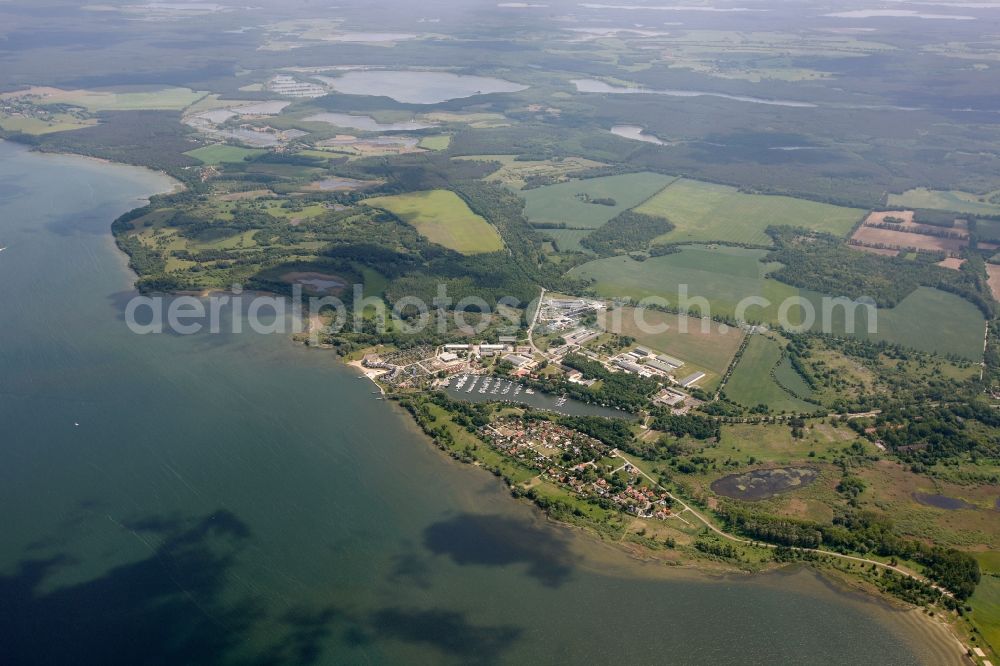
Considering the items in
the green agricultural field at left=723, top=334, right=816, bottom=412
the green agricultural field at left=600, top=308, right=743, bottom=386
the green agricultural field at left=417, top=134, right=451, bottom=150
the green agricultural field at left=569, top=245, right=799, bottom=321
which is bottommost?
the green agricultural field at left=723, top=334, right=816, bottom=412

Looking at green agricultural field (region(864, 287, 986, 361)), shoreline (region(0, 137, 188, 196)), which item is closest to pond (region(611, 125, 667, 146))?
green agricultural field (region(864, 287, 986, 361))

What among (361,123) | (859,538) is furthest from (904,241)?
(361,123)

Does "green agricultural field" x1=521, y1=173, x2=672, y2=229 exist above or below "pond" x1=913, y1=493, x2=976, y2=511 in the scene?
above

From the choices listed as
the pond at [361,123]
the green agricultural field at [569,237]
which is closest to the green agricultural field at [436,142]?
the pond at [361,123]

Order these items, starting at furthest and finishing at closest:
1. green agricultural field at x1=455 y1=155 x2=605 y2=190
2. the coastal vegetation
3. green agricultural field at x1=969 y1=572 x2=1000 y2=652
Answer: green agricultural field at x1=455 y1=155 x2=605 y2=190
the coastal vegetation
green agricultural field at x1=969 y1=572 x2=1000 y2=652

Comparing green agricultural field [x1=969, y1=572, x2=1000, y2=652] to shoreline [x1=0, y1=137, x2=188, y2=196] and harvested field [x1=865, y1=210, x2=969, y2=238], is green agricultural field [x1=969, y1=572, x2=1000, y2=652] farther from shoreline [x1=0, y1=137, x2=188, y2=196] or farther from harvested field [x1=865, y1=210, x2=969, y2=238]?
shoreline [x1=0, y1=137, x2=188, y2=196]

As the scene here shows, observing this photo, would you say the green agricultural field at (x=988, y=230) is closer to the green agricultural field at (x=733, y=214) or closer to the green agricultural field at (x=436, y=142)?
the green agricultural field at (x=733, y=214)

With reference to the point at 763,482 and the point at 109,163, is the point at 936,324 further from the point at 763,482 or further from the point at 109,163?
the point at 109,163

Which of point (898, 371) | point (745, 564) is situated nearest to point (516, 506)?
point (745, 564)

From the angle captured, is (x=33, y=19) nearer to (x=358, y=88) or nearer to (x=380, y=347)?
(x=358, y=88)
